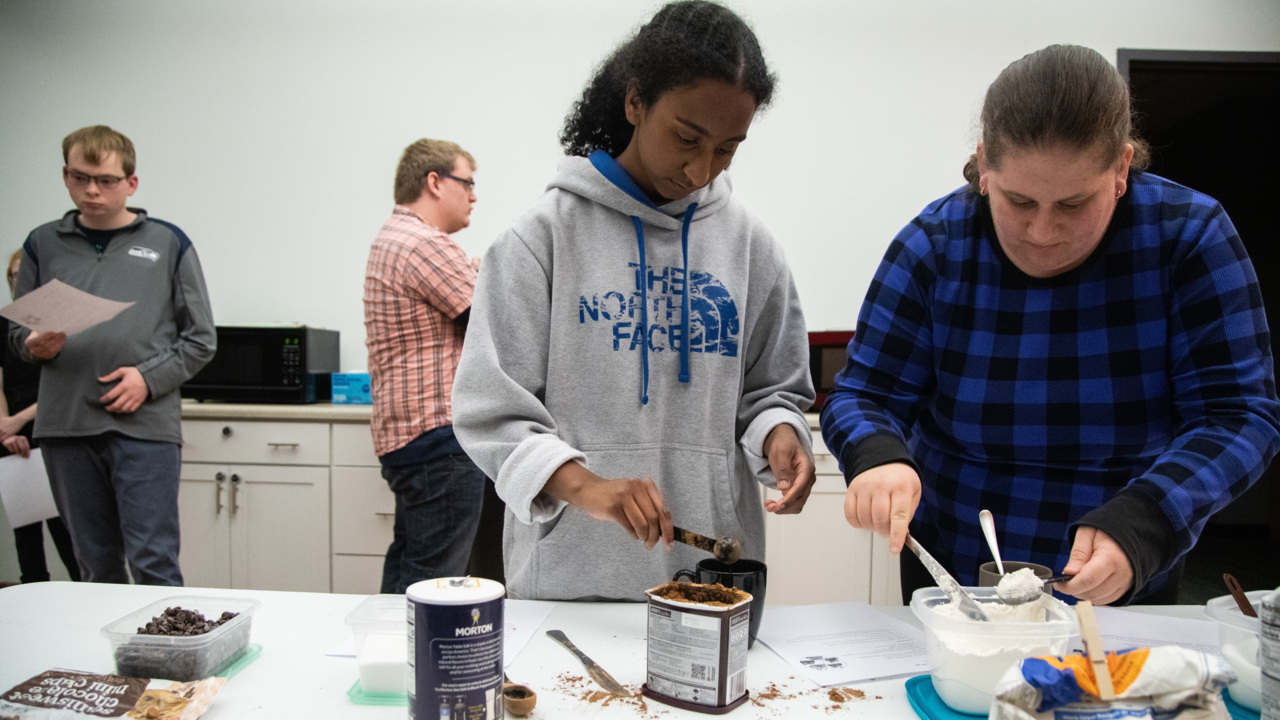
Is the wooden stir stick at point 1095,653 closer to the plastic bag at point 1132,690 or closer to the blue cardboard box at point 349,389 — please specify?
the plastic bag at point 1132,690

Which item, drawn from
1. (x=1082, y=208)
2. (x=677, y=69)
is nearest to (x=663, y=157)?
(x=677, y=69)

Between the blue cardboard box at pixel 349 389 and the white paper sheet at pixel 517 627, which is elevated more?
the blue cardboard box at pixel 349 389

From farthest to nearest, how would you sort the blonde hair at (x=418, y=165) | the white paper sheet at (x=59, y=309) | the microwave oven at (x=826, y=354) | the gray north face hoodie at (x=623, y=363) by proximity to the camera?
the microwave oven at (x=826, y=354) → the blonde hair at (x=418, y=165) → the white paper sheet at (x=59, y=309) → the gray north face hoodie at (x=623, y=363)

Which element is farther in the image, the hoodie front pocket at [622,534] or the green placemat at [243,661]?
the hoodie front pocket at [622,534]

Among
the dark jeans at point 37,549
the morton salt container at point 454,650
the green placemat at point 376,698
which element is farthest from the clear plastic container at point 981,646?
the dark jeans at point 37,549

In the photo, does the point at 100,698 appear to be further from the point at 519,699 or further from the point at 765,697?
the point at 765,697

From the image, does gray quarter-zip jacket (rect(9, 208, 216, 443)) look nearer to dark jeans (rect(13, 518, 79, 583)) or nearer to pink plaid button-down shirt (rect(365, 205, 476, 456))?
pink plaid button-down shirt (rect(365, 205, 476, 456))

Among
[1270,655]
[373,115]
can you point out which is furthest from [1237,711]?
[373,115]

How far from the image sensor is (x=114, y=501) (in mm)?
2172

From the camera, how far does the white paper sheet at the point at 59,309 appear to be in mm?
1908

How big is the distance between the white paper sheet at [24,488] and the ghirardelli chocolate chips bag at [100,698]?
194cm

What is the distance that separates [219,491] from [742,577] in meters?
2.56

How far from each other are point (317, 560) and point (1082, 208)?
2.71m

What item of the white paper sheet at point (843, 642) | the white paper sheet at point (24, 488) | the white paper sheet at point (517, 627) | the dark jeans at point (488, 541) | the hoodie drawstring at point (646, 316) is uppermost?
the hoodie drawstring at point (646, 316)
